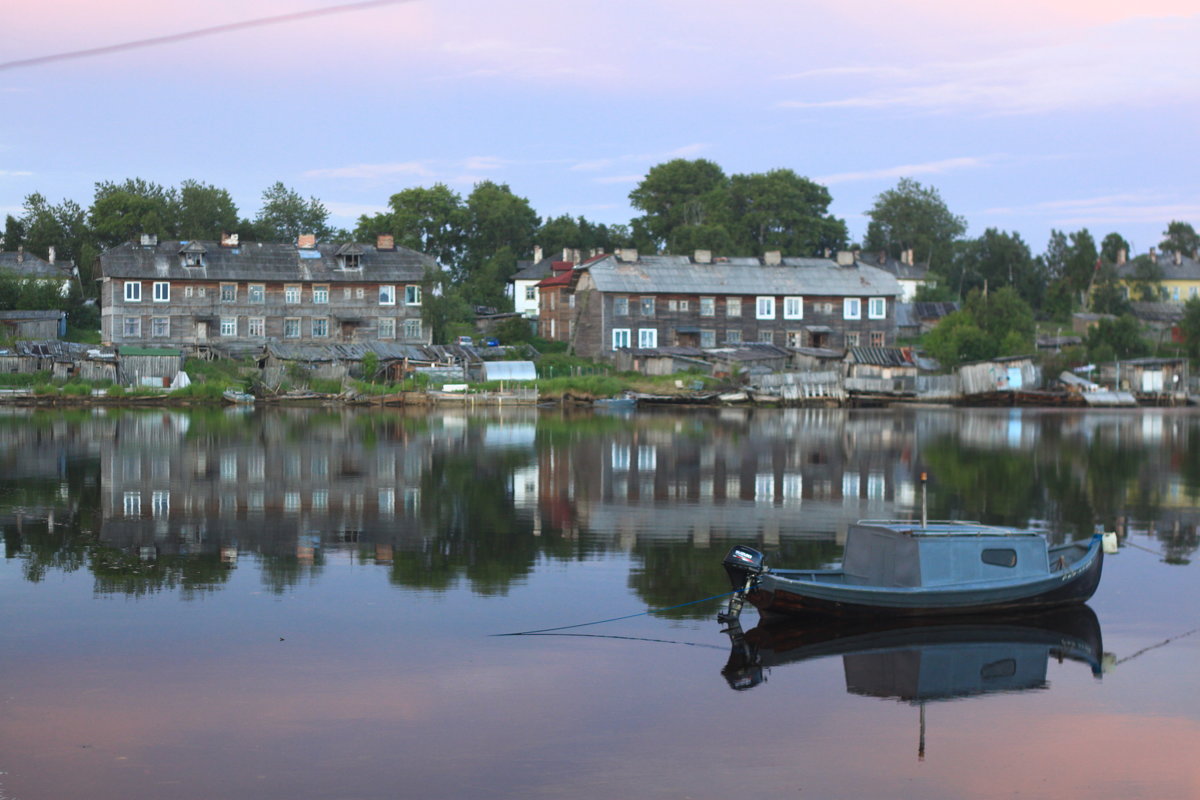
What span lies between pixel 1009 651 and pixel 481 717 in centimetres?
806

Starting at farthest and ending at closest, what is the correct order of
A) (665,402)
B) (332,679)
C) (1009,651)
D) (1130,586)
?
(665,402) → (1130,586) → (1009,651) → (332,679)

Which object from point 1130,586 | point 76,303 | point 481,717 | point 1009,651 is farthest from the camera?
point 76,303

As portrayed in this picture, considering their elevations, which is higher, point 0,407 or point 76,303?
point 76,303

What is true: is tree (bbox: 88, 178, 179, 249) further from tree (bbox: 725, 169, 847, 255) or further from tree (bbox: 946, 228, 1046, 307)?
tree (bbox: 946, 228, 1046, 307)

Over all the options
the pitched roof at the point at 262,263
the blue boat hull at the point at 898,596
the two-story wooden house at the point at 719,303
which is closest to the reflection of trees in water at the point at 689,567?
the blue boat hull at the point at 898,596

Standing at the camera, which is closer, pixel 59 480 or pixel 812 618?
pixel 812 618

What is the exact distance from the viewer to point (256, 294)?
7819 centimetres

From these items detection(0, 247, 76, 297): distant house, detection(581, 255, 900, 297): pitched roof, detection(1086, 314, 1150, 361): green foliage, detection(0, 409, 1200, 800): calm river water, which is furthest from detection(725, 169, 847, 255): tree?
detection(0, 409, 1200, 800): calm river water

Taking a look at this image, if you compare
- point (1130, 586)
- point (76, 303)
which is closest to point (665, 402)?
point (76, 303)

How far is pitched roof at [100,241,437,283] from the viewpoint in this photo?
250ft

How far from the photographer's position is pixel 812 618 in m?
18.6

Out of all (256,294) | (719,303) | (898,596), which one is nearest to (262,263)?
(256,294)

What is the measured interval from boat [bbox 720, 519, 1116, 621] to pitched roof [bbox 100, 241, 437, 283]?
6350 centimetres

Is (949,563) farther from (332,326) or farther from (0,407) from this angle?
(332,326)
